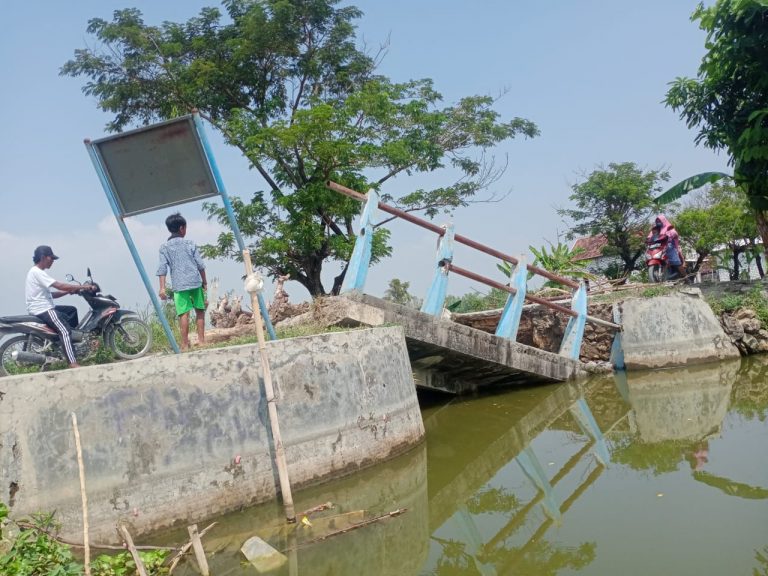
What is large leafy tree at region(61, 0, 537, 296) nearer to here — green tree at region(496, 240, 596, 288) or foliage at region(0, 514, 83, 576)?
green tree at region(496, 240, 596, 288)

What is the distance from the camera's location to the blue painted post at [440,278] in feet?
23.0

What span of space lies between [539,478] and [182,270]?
374cm

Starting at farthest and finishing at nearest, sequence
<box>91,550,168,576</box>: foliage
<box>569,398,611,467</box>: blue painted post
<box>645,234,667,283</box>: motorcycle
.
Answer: <box>645,234,667,283</box>: motorcycle → <box>569,398,611,467</box>: blue painted post → <box>91,550,168,576</box>: foliage

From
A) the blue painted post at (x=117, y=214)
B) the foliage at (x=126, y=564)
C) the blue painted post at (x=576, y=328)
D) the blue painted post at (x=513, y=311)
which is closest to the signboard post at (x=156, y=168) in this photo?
the blue painted post at (x=117, y=214)

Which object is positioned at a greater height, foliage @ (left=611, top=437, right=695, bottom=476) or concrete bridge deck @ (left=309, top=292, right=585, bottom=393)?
concrete bridge deck @ (left=309, top=292, right=585, bottom=393)

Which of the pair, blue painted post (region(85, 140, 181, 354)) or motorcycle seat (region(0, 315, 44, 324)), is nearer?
blue painted post (region(85, 140, 181, 354))

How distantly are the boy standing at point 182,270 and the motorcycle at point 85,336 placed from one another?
931 mm

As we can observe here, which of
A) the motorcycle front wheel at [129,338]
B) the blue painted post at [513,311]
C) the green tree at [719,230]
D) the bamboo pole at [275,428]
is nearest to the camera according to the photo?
the bamboo pole at [275,428]

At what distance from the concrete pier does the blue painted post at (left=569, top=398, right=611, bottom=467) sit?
183cm

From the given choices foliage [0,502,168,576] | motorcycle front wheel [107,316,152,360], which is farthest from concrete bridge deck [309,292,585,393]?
foliage [0,502,168,576]

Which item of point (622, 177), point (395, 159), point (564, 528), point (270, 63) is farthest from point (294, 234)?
point (622, 177)

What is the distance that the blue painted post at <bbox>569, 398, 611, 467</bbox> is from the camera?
5211 millimetres

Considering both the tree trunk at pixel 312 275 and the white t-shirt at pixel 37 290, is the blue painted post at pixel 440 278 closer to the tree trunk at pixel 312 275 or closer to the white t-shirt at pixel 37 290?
the white t-shirt at pixel 37 290

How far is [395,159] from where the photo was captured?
47.0 ft
